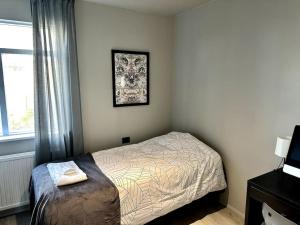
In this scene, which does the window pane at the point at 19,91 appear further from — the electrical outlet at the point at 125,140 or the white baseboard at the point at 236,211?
the white baseboard at the point at 236,211

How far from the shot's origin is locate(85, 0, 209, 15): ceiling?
8.40 feet

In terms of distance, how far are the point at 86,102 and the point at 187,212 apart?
1825 millimetres

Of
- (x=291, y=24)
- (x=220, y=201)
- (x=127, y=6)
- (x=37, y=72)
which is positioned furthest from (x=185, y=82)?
(x=37, y=72)

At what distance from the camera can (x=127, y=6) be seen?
8.91ft

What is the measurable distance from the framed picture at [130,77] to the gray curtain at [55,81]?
0.54 metres

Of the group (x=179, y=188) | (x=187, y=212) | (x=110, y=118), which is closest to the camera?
(x=179, y=188)

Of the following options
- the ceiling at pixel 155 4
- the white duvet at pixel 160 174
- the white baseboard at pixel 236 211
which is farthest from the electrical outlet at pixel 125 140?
the ceiling at pixel 155 4

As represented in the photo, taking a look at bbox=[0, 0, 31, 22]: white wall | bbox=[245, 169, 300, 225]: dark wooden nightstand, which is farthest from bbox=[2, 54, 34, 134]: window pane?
bbox=[245, 169, 300, 225]: dark wooden nightstand

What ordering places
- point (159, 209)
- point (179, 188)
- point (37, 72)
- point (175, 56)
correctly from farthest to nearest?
point (175, 56) < point (37, 72) < point (179, 188) < point (159, 209)

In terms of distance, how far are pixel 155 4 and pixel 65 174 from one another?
220 cm

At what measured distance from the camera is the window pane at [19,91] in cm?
241

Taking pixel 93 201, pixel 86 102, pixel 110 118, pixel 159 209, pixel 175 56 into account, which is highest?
pixel 175 56

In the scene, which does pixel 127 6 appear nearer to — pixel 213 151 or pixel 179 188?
pixel 213 151

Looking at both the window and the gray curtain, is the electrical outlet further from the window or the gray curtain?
the window
